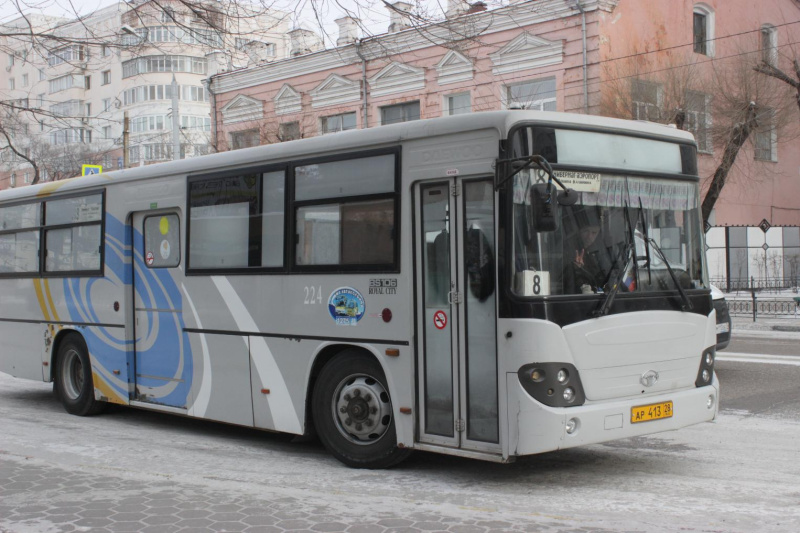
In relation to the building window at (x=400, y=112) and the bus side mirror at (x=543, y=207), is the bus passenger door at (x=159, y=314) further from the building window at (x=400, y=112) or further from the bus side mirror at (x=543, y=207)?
the building window at (x=400, y=112)

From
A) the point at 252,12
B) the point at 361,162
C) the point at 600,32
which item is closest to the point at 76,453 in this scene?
the point at 361,162

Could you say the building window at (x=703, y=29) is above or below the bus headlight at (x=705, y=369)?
above

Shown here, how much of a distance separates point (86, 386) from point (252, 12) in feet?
16.6

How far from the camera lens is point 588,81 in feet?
85.0

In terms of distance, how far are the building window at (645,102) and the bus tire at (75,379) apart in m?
16.7

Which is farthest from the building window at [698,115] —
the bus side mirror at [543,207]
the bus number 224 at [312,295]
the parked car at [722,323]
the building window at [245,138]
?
the bus side mirror at [543,207]

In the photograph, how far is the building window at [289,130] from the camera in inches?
1213

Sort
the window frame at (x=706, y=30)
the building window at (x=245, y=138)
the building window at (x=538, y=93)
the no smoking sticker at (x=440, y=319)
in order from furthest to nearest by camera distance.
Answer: the building window at (x=245, y=138) → the window frame at (x=706, y=30) → the building window at (x=538, y=93) → the no smoking sticker at (x=440, y=319)

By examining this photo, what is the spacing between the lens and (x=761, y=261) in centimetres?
3203

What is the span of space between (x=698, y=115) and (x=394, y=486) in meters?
20.4

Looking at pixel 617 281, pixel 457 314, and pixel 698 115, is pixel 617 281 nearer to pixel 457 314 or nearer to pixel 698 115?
pixel 457 314

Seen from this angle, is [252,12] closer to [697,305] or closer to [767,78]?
Answer: [697,305]

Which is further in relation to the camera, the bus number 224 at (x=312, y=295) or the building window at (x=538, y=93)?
the building window at (x=538, y=93)

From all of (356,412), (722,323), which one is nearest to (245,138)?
(722,323)
